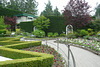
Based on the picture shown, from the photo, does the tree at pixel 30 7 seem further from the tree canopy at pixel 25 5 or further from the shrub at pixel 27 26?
the shrub at pixel 27 26

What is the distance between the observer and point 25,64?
136 inches

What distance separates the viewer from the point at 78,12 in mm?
12492

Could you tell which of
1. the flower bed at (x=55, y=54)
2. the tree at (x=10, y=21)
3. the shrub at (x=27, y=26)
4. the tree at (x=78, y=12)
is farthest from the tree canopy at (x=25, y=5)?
the flower bed at (x=55, y=54)

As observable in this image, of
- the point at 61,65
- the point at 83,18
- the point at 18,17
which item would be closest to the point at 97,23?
the point at 83,18

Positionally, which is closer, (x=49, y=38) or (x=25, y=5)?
(x=49, y=38)

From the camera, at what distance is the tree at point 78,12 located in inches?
491

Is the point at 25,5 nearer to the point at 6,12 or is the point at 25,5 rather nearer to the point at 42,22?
the point at 6,12

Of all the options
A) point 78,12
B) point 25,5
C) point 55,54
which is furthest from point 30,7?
point 55,54

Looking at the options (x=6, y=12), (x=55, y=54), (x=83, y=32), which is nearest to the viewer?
(x=55, y=54)

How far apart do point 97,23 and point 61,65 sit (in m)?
11.1

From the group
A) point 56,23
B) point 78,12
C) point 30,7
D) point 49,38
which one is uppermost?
point 30,7

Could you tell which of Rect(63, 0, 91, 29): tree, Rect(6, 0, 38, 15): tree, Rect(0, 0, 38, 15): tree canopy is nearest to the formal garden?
Rect(63, 0, 91, 29): tree

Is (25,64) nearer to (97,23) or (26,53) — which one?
(26,53)

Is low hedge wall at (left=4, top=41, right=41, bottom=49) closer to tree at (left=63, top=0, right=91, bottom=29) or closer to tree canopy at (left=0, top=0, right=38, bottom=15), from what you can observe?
tree at (left=63, top=0, right=91, bottom=29)
